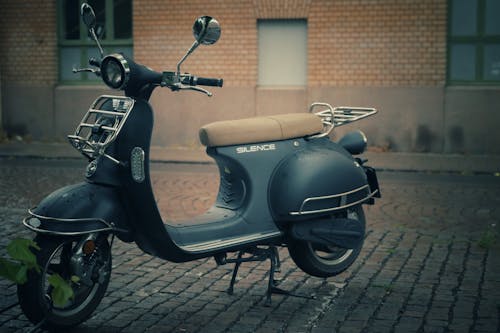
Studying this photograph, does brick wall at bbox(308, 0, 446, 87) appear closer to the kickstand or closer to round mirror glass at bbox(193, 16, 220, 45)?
the kickstand

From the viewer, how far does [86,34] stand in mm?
16344

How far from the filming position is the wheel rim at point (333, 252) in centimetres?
588

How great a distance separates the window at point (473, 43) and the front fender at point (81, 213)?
10756mm

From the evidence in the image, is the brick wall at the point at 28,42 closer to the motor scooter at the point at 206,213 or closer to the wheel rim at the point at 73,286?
the motor scooter at the point at 206,213

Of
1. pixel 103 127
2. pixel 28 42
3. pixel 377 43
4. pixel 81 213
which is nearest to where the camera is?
pixel 81 213

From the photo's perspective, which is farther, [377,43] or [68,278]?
[377,43]

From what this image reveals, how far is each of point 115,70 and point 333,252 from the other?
6.65 ft

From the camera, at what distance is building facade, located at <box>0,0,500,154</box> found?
14.5 meters

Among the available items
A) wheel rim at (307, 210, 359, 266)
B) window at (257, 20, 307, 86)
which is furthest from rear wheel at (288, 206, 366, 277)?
window at (257, 20, 307, 86)

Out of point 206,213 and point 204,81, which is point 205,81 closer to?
point 204,81

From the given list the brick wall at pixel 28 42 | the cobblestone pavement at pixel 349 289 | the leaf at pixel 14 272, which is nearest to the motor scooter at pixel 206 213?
the cobblestone pavement at pixel 349 289

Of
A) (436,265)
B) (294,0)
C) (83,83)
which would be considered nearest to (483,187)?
(436,265)

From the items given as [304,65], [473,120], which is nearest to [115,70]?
[473,120]

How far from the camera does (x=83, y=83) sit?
16.2m
